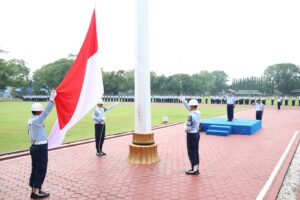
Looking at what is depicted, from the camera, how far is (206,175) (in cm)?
652

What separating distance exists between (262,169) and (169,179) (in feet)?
8.12

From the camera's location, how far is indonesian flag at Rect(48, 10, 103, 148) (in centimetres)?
545

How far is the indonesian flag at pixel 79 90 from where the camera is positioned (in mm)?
5445

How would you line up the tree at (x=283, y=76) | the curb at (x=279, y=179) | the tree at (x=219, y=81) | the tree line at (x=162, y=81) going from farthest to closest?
the tree at (x=219, y=81), the tree at (x=283, y=76), the tree line at (x=162, y=81), the curb at (x=279, y=179)

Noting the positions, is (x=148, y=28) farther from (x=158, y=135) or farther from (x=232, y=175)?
(x=158, y=135)

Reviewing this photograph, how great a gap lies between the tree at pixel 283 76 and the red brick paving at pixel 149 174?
80.5 meters

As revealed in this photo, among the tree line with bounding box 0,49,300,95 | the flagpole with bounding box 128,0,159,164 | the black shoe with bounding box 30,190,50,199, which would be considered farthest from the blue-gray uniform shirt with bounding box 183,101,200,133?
the tree line with bounding box 0,49,300,95

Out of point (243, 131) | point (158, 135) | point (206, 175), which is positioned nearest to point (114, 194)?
point (206, 175)

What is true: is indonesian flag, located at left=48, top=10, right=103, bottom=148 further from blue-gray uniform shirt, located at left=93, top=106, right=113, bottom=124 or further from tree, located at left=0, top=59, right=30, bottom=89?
tree, located at left=0, top=59, right=30, bottom=89

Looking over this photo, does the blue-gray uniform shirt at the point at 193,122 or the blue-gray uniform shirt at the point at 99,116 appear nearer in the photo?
the blue-gray uniform shirt at the point at 193,122

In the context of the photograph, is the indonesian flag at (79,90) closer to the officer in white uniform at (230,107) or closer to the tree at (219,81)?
the officer in white uniform at (230,107)

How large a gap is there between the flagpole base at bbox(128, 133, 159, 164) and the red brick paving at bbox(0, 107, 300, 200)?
8.7 inches

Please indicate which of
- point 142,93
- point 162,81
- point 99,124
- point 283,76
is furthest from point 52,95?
point 283,76

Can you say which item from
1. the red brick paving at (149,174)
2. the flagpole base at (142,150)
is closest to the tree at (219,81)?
the red brick paving at (149,174)
